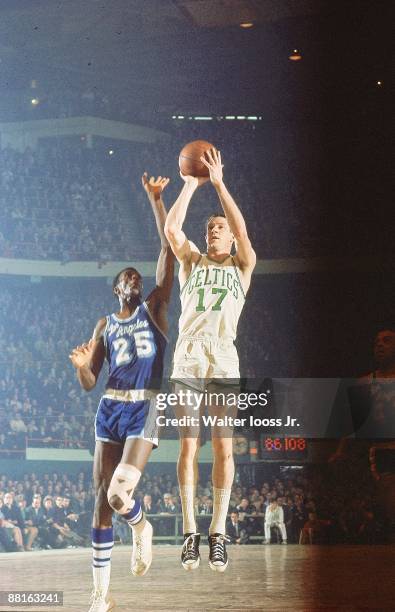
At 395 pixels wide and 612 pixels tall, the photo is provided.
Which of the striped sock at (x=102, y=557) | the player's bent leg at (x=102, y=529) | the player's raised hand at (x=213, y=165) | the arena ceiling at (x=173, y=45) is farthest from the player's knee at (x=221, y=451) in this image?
the arena ceiling at (x=173, y=45)

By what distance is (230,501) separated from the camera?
602 centimetres

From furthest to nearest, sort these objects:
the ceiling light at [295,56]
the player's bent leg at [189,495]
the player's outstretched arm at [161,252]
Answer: the ceiling light at [295,56] → the player's outstretched arm at [161,252] → the player's bent leg at [189,495]

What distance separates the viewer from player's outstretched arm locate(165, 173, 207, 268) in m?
6.04

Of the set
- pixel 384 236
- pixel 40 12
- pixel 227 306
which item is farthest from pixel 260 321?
pixel 40 12

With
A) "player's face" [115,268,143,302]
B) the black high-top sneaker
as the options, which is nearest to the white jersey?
"player's face" [115,268,143,302]

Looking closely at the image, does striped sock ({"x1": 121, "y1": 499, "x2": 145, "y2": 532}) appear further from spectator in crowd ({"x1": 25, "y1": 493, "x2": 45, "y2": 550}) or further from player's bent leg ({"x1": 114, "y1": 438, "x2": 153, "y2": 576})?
spectator in crowd ({"x1": 25, "y1": 493, "x2": 45, "y2": 550})

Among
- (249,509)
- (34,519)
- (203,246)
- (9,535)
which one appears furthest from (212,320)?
(9,535)

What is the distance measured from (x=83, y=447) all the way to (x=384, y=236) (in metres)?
2.53

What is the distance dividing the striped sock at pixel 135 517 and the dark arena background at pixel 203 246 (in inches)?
2.4

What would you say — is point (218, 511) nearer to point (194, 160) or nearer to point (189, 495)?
point (189, 495)

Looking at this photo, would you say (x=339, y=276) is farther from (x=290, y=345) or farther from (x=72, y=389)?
(x=72, y=389)

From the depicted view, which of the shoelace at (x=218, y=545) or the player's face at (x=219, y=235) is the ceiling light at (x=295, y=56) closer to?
the player's face at (x=219, y=235)

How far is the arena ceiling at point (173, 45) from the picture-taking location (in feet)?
21.3

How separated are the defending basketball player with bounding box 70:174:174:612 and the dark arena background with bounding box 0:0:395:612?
3.0 inches
